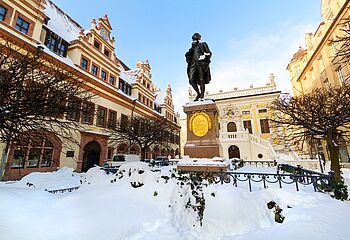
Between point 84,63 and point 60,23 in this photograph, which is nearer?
point 84,63

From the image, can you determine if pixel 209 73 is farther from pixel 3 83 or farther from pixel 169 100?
pixel 169 100

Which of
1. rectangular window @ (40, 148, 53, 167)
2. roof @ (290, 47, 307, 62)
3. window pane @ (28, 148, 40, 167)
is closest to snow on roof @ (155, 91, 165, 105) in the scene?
rectangular window @ (40, 148, 53, 167)

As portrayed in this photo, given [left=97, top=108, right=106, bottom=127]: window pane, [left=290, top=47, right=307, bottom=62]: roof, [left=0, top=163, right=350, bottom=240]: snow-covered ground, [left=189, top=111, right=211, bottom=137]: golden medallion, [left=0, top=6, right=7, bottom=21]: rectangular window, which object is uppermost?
[left=290, top=47, right=307, bottom=62]: roof

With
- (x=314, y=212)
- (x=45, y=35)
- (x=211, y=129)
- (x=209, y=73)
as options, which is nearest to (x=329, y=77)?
(x=209, y=73)

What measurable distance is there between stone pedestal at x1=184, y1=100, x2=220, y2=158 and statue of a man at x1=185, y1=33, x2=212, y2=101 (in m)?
0.85

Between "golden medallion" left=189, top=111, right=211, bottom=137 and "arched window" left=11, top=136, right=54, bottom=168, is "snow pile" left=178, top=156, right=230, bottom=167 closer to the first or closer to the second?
"golden medallion" left=189, top=111, right=211, bottom=137

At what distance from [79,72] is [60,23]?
803 centimetres

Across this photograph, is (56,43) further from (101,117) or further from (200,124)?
(200,124)

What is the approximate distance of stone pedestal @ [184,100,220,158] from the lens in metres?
6.78

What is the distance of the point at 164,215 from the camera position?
4051 millimetres

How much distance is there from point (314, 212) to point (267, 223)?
113 cm

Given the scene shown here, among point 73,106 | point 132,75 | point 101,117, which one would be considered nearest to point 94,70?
point 101,117

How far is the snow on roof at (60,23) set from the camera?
1755 cm

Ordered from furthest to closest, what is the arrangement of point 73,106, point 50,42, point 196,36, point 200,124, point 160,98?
point 160,98
point 50,42
point 196,36
point 200,124
point 73,106
